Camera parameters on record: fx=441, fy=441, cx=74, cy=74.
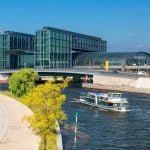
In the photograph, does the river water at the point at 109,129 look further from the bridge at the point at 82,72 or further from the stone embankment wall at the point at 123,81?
the bridge at the point at 82,72

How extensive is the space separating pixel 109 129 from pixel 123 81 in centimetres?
8947

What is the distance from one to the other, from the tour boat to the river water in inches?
85.3

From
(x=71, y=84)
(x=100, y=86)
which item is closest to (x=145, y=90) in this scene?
(x=100, y=86)

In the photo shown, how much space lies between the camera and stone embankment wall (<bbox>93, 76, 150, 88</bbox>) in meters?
144

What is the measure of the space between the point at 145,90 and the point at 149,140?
268 feet

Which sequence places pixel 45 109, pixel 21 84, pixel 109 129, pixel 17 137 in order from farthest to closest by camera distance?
pixel 21 84 < pixel 109 129 < pixel 17 137 < pixel 45 109

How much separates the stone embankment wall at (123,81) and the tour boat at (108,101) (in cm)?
4617

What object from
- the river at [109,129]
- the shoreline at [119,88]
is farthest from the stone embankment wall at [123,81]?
the river at [109,129]

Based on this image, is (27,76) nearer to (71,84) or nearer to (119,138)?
(119,138)

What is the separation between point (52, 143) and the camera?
42.8 m

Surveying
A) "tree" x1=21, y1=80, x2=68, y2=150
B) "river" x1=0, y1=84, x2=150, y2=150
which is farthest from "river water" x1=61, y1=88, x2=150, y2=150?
"tree" x1=21, y1=80, x2=68, y2=150

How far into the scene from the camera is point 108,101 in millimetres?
90562

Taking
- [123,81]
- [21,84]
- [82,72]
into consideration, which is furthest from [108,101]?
[82,72]

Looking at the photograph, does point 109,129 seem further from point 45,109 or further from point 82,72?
point 82,72
